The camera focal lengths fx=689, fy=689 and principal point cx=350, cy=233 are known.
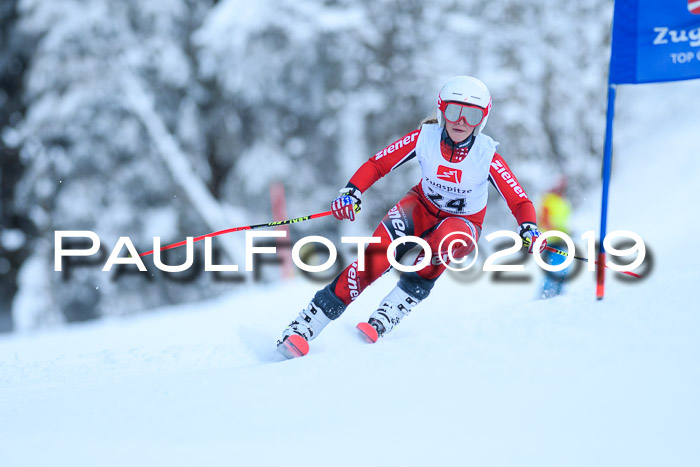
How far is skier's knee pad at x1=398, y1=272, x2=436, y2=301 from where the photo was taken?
4102 millimetres

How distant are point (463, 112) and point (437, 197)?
0.55 m

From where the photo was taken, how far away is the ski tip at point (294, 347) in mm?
3867

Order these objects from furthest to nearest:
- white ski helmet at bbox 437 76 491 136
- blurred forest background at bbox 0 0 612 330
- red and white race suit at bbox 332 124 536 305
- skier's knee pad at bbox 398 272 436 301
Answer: blurred forest background at bbox 0 0 612 330 < skier's knee pad at bbox 398 272 436 301 < red and white race suit at bbox 332 124 536 305 < white ski helmet at bbox 437 76 491 136

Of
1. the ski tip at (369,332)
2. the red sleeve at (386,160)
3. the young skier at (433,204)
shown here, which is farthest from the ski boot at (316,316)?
the red sleeve at (386,160)

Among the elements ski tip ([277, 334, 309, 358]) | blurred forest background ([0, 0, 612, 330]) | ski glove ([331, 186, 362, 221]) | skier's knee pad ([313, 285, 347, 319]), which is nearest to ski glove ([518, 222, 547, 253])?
ski glove ([331, 186, 362, 221])

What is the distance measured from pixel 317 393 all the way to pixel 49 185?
12.1m

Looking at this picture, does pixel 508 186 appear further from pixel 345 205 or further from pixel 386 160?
pixel 345 205

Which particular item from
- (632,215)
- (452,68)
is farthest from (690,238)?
(452,68)

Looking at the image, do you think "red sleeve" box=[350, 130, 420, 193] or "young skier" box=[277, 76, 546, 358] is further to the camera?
"red sleeve" box=[350, 130, 420, 193]

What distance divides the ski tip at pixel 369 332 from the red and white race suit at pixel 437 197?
0.18m

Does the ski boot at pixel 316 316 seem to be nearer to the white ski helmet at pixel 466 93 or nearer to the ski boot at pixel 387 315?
the ski boot at pixel 387 315

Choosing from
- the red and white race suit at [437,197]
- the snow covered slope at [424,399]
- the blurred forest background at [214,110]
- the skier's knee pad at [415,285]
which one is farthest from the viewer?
the blurred forest background at [214,110]

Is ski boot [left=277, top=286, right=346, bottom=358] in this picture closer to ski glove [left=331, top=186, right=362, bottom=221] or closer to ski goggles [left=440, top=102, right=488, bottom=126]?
ski glove [left=331, top=186, right=362, bottom=221]

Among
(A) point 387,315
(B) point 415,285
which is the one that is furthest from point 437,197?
(A) point 387,315
